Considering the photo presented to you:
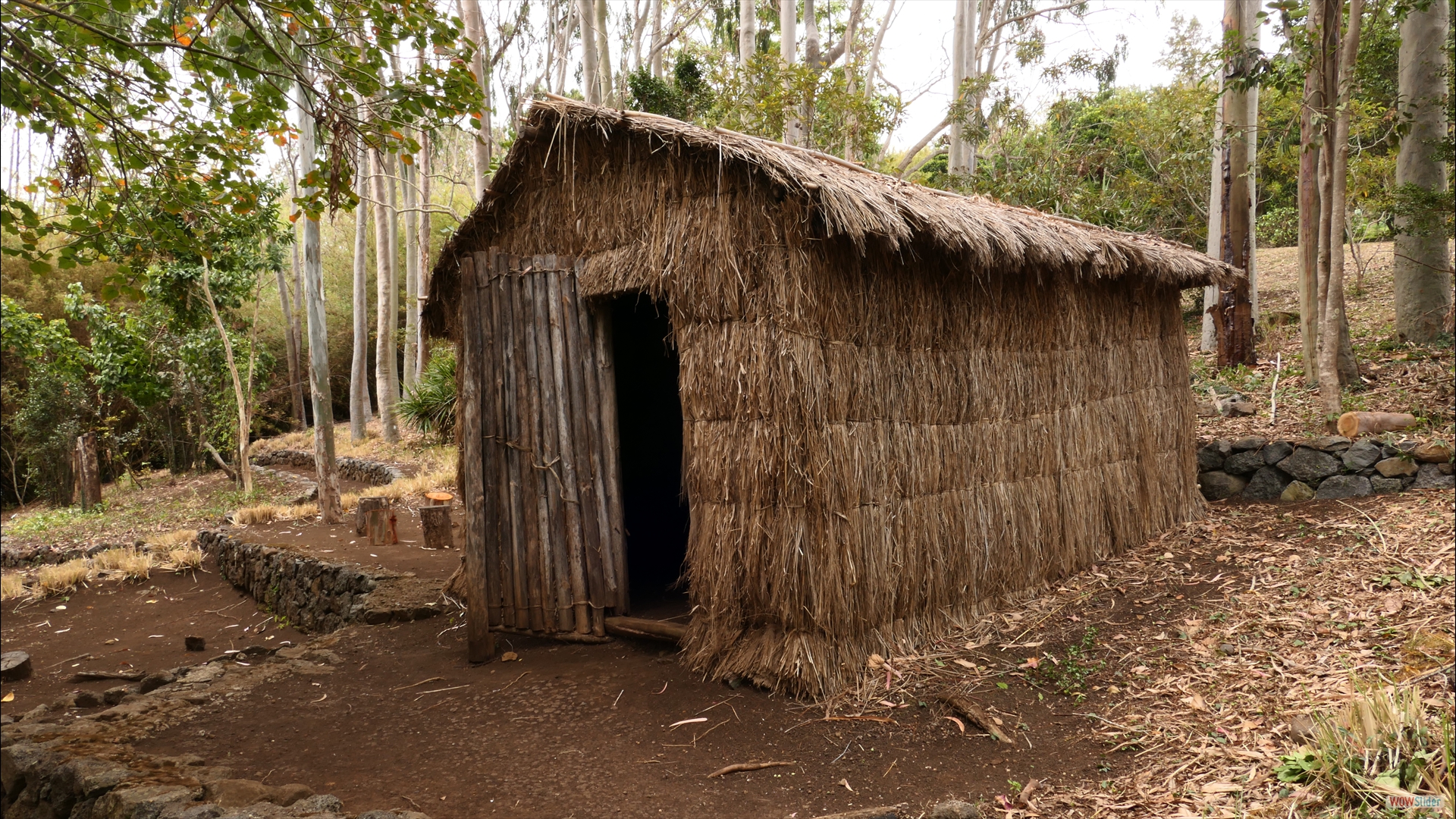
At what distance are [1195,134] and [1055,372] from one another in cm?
985

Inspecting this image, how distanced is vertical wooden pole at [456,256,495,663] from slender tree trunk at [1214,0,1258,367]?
8.75m

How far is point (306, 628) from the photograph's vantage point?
7773mm

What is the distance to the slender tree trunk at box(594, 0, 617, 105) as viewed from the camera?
15.8 meters

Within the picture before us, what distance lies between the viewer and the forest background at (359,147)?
4.70m

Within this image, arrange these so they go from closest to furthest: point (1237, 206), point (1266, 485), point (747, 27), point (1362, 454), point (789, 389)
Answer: point (789, 389), point (1362, 454), point (1266, 485), point (1237, 206), point (747, 27)

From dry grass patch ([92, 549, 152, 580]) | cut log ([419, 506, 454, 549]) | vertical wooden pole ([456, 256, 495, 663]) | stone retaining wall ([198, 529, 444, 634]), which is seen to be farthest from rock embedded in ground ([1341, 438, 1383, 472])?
dry grass patch ([92, 549, 152, 580])

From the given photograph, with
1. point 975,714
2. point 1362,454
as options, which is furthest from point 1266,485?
point 975,714

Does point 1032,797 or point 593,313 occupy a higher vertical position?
point 593,313

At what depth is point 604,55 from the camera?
634 inches

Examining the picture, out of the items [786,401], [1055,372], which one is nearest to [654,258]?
[786,401]

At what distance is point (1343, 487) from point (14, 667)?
1080cm

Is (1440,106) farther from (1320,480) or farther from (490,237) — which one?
(490,237)

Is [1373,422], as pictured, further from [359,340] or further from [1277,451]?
[359,340]

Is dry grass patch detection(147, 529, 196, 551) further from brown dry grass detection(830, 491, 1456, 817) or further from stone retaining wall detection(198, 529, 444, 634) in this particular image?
brown dry grass detection(830, 491, 1456, 817)
